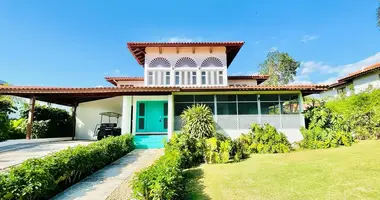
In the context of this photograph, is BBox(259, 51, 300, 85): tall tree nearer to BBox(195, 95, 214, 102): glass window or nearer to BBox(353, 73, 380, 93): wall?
BBox(353, 73, 380, 93): wall

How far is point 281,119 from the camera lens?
13.1 metres

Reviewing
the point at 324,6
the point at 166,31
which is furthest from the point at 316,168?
the point at 324,6

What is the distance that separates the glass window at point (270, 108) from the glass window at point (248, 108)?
0.52m

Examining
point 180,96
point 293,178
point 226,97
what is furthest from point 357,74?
point 293,178

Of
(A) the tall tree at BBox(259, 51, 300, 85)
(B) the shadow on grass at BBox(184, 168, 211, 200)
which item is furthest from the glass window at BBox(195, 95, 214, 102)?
(A) the tall tree at BBox(259, 51, 300, 85)

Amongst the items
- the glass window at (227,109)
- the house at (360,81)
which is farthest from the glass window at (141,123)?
the house at (360,81)

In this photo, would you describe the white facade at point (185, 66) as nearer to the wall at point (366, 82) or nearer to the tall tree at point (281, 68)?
the wall at point (366, 82)

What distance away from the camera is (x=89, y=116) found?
54.7 ft

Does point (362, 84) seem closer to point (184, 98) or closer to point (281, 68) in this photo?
point (184, 98)

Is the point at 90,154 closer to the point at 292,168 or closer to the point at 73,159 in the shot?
the point at 73,159

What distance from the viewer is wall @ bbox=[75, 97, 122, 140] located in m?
16.6

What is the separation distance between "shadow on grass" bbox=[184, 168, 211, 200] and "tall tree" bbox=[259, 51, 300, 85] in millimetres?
33176

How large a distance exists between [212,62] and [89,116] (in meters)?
10.8

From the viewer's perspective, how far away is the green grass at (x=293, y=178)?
5079mm
